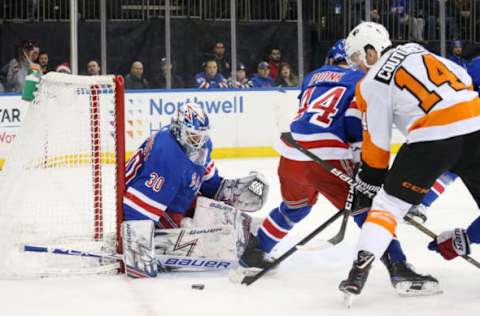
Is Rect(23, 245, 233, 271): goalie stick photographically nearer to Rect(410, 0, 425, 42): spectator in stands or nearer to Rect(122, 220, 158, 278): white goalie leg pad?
Rect(122, 220, 158, 278): white goalie leg pad

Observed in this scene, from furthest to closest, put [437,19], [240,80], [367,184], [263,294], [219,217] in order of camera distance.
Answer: [437,19]
[240,80]
[219,217]
[263,294]
[367,184]

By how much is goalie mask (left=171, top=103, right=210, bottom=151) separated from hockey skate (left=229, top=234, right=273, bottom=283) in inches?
17.2

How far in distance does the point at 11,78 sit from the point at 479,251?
17.0 feet

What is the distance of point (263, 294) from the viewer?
3383mm

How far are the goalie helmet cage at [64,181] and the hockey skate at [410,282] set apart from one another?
1.07m

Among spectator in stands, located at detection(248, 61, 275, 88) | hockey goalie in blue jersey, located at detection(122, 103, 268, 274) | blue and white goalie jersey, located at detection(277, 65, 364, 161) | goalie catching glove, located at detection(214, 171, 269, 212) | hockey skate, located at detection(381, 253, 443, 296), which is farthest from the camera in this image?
spectator in stands, located at detection(248, 61, 275, 88)

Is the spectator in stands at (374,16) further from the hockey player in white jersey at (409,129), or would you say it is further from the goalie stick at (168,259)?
the hockey player in white jersey at (409,129)

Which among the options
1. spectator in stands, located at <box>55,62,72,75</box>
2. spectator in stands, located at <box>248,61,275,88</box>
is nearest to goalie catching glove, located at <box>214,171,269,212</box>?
spectator in stands, located at <box>55,62,72,75</box>

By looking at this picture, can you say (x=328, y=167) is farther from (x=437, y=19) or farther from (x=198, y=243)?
(x=437, y=19)

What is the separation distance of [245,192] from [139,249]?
657mm

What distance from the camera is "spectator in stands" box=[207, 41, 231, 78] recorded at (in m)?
8.89

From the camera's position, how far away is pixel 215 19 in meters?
9.02

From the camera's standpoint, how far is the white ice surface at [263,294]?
3.13m

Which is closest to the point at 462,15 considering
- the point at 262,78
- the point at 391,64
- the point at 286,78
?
the point at 286,78
